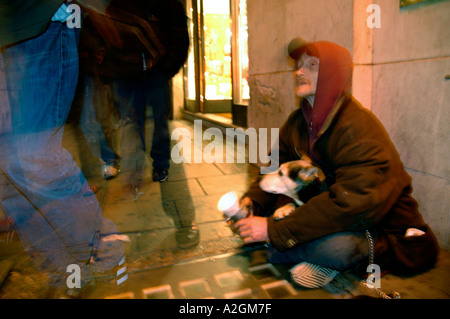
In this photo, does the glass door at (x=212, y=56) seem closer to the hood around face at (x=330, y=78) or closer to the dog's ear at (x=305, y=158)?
the dog's ear at (x=305, y=158)

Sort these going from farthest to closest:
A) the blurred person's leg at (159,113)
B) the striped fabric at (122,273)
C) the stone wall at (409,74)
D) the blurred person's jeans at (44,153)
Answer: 1. the blurred person's leg at (159,113)
2. the stone wall at (409,74)
3. the striped fabric at (122,273)
4. the blurred person's jeans at (44,153)

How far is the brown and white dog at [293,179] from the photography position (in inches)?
72.8

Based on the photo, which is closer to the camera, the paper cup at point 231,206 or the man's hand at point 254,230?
the man's hand at point 254,230

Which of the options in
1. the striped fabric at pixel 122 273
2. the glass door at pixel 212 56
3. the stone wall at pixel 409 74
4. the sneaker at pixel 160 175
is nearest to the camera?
the striped fabric at pixel 122 273

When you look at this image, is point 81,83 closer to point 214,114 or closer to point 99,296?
point 99,296

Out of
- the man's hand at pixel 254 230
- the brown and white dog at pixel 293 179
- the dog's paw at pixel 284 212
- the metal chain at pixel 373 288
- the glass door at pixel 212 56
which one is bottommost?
the metal chain at pixel 373 288

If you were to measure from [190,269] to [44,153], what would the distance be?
111 centimetres

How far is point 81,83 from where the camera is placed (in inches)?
165

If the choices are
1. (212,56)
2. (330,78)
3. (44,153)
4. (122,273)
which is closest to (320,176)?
(330,78)

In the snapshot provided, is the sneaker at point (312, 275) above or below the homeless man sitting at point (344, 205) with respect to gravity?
below

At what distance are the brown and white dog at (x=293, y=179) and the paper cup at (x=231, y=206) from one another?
23 centimetres

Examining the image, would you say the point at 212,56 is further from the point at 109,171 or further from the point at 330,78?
the point at 330,78

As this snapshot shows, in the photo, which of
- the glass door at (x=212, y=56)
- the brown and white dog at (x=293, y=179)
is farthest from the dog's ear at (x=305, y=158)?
the glass door at (x=212, y=56)

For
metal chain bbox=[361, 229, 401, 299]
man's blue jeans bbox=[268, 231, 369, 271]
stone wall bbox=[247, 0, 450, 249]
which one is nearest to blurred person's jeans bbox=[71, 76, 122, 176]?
stone wall bbox=[247, 0, 450, 249]
